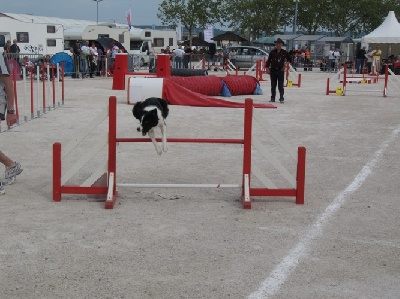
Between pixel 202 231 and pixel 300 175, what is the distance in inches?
58.6

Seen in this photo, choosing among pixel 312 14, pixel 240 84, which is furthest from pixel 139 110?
pixel 312 14

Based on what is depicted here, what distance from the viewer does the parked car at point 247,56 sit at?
38875 millimetres

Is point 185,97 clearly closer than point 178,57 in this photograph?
Yes

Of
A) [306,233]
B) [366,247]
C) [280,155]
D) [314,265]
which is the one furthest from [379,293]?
[280,155]

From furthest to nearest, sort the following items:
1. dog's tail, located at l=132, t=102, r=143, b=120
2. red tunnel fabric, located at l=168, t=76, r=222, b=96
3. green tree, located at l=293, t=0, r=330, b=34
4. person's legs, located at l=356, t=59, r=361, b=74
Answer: green tree, located at l=293, t=0, r=330, b=34
person's legs, located at l=356, t=59, r=361, b=74
red tunnel fabric, located at l=168, t=76, r=222, b=96
dog's tail, located at l=132, t=102, r=143, b=120

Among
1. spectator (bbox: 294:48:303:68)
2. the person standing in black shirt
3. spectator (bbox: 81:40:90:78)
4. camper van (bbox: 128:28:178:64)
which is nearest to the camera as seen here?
the person standing in black shirt

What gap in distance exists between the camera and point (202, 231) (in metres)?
5.54

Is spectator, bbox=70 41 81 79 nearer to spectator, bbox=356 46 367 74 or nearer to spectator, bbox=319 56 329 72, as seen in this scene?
spectator, bbox=356 46 367 74

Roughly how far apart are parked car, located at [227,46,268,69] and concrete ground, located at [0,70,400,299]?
29168 millimetres

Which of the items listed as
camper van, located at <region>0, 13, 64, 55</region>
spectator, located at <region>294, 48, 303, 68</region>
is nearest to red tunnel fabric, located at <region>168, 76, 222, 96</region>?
camper van, located at <region>0, 13, 64, 55</region>

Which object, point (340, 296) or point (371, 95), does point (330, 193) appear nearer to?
point (340, 296)

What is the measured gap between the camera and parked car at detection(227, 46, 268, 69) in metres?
38.9

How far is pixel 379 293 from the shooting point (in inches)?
166

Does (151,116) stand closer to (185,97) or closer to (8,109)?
(8,109)
